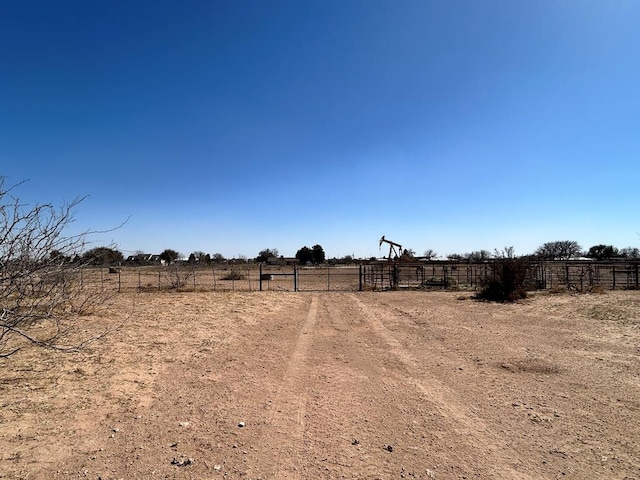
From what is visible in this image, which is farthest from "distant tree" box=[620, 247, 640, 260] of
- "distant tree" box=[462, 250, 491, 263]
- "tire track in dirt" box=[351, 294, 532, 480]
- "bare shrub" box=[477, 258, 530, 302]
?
"tire track in dirt" box=[351, 294, 532, 480]

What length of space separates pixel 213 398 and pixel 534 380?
6.32 meters

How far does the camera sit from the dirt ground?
4.52 metres

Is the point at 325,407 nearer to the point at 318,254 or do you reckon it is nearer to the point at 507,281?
the point at 507,281

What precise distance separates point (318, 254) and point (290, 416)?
4721 inches

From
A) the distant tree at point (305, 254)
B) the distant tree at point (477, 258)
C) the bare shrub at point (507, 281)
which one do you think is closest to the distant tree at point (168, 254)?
the distant tree at point (305, 254)

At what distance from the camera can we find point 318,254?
126m

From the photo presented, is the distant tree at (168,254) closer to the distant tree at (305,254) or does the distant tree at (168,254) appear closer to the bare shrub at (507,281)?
the distant tree at (305,254)

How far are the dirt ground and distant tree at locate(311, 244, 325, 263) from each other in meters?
111

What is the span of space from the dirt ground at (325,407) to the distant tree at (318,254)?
111078 mm

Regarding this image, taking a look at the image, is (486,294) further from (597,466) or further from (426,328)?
(597,466)

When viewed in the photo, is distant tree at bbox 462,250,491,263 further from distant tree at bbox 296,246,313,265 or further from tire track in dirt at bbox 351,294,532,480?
distant tree at bbox 296,246,313,265

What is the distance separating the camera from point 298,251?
12750 cm

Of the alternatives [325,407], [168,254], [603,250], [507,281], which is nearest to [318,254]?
[168,254]

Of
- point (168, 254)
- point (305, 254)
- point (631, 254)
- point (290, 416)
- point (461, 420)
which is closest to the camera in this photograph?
point (461, 420)
